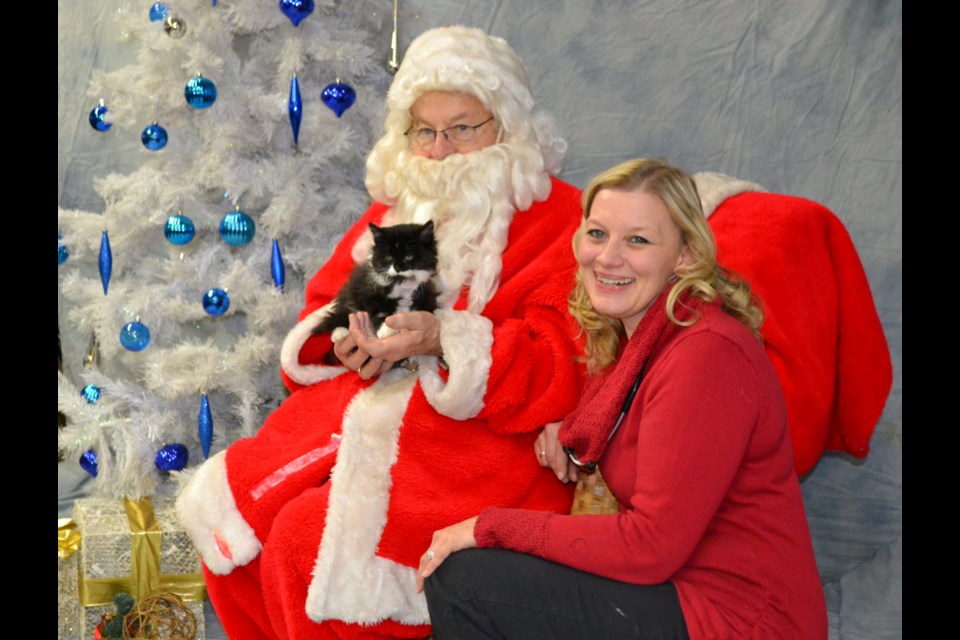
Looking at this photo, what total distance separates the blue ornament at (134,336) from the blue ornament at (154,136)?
639 millimetres

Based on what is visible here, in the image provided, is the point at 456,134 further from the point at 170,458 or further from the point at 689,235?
the point at 170,458

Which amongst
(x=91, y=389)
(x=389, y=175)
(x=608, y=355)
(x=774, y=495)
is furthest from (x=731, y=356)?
(x=91, y=389)

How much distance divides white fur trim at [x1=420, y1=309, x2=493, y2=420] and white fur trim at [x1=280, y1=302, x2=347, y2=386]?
42 centimetres

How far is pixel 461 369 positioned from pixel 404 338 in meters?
0.16

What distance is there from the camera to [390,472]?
237 cm

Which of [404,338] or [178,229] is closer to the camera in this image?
[404,338]

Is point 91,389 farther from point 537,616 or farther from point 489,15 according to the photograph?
point 537,616

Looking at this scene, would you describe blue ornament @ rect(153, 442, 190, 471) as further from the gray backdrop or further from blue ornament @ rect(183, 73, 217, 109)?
blue ornament @ rect(183, 73, 217, 109)

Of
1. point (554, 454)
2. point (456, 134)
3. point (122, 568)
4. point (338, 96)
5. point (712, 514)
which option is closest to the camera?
point (712, 514)

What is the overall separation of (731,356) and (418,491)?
932mm

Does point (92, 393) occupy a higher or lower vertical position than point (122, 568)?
higher

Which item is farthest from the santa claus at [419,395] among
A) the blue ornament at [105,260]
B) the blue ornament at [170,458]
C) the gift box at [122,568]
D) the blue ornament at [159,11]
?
the blue ornament at [159,11]

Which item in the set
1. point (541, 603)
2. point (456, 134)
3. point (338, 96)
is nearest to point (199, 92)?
point (338, 96)

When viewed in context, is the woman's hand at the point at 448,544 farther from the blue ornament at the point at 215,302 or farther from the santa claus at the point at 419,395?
the blue ornament at the point at 215,302
